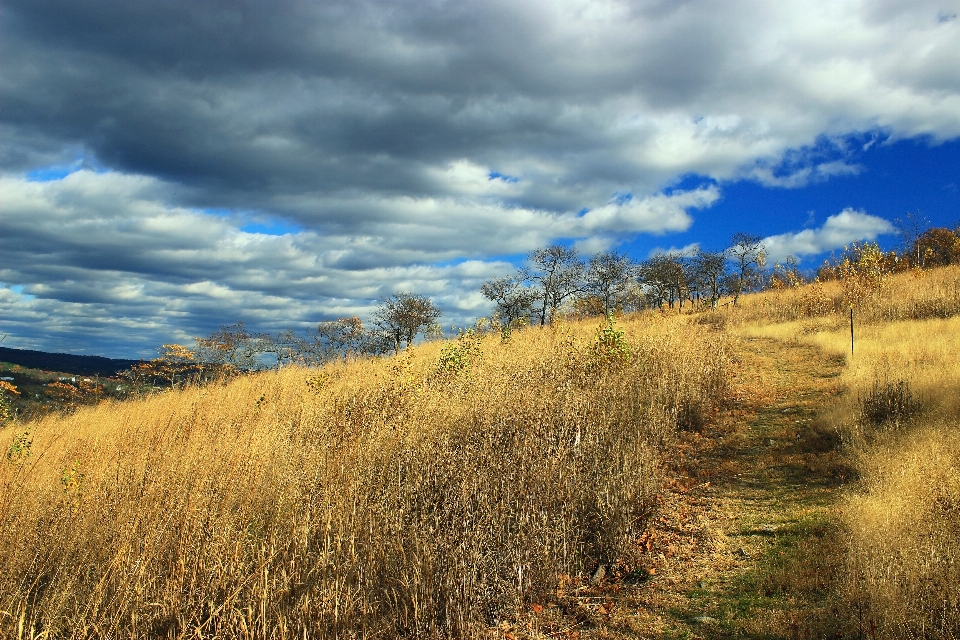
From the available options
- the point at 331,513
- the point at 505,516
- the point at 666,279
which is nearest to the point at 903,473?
the point at 505,516

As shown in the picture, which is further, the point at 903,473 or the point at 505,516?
the point at 903,473

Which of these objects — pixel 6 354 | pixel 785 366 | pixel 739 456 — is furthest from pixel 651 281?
pixel 6 354

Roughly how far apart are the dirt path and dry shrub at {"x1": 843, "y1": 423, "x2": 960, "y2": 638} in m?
0.35

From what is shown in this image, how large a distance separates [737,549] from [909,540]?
160 centimetres

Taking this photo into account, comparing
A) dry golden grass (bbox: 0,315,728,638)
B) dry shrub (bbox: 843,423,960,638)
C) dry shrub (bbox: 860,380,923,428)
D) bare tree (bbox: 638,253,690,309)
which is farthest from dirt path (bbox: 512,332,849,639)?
bare tree (bbox: 638,253,690,309)

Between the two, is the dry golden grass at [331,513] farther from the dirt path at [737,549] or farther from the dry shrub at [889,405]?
the dry shrub at [889,405]

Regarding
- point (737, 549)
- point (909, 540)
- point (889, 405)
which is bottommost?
point (737, 549)

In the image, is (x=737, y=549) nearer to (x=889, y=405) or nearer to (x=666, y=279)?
(x=889, y=405)

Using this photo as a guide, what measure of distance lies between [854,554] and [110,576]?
6.69 meters

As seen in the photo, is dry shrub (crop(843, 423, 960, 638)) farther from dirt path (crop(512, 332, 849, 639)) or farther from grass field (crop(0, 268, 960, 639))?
dirt path (crop(512, 332, 849, 639))

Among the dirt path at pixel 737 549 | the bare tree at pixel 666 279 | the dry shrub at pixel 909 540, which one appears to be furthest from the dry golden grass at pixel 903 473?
the bare tree at pixel 666 279

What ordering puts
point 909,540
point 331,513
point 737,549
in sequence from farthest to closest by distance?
point 737,549 < point 331,513 < point 909,540

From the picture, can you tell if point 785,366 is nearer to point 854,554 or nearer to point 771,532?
point 771,532

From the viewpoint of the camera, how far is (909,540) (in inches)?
174
